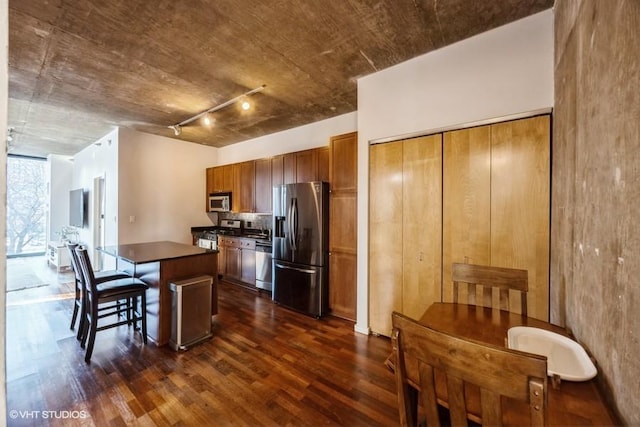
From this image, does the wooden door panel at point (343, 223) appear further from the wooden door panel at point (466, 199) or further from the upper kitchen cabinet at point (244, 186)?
the upper kitchen cabinet at point (244, 186)

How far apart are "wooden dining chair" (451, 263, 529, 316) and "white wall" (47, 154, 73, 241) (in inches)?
369

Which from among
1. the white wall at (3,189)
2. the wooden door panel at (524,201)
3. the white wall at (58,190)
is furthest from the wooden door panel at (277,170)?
the white wall at (58,190)

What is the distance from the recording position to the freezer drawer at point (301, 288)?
11.1 feet

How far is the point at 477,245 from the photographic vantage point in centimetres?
223

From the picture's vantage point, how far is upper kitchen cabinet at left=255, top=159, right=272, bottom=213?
15.2 feet

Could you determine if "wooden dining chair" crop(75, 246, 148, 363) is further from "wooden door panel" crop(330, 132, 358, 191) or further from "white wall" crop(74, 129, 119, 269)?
"wooden door panel" crop(330, 132, 358, 191)

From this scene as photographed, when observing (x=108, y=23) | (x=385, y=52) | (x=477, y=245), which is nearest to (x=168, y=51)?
(x=108, y=23)

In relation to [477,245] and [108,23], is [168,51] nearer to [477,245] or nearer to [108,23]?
[108,23]

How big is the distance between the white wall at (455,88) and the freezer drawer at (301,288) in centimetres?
58

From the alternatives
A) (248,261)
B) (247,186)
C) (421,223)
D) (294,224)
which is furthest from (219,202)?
(421,223)

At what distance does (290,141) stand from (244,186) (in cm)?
127

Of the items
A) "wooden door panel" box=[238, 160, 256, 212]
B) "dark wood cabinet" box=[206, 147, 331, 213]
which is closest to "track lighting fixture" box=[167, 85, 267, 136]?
"dark wood cabinet" box=[206, 147, 331, 213]

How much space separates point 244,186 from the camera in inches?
199

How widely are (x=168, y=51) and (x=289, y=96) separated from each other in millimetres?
1400
